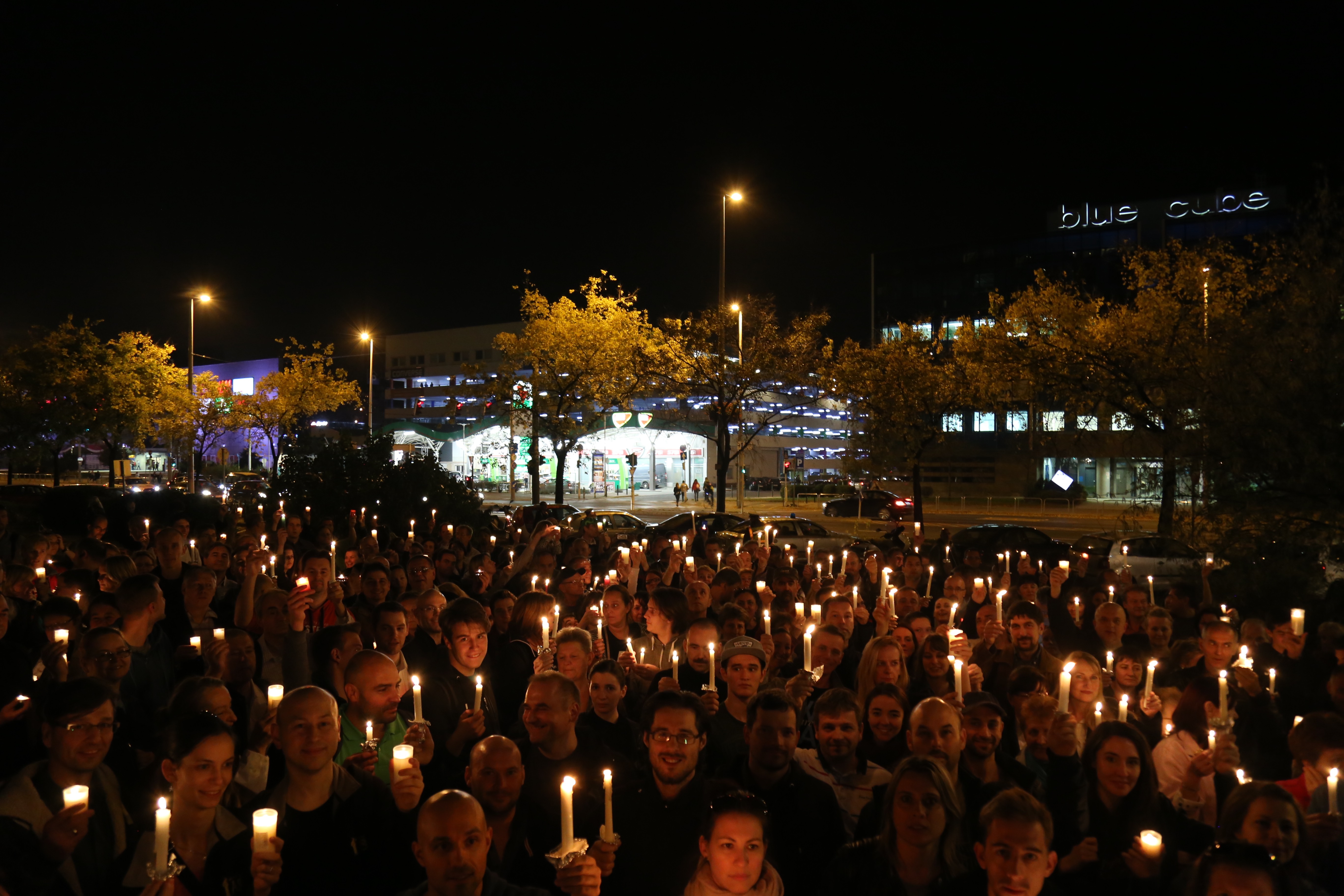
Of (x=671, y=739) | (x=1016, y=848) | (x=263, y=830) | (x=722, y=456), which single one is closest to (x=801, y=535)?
(x=722, y=456)

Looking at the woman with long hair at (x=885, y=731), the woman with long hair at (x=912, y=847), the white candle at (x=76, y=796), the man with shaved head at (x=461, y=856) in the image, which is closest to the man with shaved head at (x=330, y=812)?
the man with shaved head at (x=461, y=856)

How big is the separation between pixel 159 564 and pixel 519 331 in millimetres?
81038

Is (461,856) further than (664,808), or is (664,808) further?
(664,808)

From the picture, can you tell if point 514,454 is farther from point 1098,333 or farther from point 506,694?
point 506,694

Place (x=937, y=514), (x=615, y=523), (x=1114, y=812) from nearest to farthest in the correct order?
(x=1114, y=812) < (x=615, y=523) < (x=937, y=514)

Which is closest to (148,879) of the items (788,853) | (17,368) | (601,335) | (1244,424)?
(788,853)

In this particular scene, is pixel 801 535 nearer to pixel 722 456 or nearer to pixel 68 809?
pixel 722 456

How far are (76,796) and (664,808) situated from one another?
2254 mm

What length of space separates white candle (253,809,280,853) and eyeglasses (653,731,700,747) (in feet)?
5.71

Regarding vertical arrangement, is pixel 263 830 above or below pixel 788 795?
above

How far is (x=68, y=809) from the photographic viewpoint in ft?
11.2

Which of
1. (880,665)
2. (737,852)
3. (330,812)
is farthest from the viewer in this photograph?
(880,665)

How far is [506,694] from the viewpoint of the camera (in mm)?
6699

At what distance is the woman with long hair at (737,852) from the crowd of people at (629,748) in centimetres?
1
